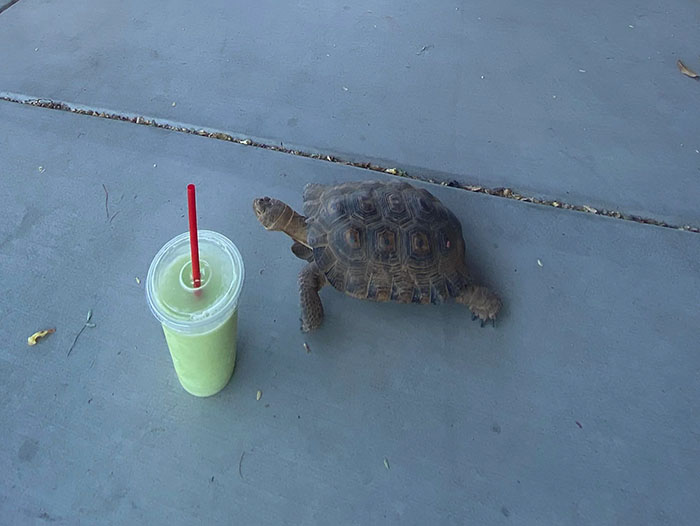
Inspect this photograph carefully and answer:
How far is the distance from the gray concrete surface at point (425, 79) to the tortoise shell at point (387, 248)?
0.62 metres

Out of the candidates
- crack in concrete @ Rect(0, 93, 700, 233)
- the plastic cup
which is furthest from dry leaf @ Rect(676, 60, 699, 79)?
the plastic cup

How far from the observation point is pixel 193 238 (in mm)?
1223

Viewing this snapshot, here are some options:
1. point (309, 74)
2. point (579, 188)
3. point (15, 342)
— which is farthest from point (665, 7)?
point (15, 342)

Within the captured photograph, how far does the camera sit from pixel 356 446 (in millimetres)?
1523

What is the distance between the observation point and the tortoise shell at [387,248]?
1.69 meters

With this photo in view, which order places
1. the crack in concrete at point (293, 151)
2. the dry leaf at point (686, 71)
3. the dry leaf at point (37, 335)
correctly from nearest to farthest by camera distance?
the dry leaf at point (37, 335) < the crack in concrete at point (293, 151) < the dry leaf at point (686, 71)

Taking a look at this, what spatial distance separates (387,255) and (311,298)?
0.99 feet

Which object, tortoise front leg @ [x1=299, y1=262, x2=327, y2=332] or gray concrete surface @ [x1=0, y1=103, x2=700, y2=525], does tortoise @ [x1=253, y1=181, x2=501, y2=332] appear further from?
gray concrete surface @ [x1=0, y1=103, x2=700, y2=525]

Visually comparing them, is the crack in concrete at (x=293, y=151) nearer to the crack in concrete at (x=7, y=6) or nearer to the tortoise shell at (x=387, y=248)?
the tortoise shell at (x=387, y=248)

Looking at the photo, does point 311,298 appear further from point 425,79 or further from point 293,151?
point 425,79

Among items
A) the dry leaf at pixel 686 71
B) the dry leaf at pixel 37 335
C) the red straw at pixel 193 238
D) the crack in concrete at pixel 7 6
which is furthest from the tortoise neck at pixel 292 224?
the crack in concrete at pixel 7 6

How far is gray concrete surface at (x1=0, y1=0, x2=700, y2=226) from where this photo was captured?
2346 millimetres

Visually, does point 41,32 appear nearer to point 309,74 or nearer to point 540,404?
point 309,74

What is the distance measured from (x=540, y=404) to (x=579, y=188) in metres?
1.10
